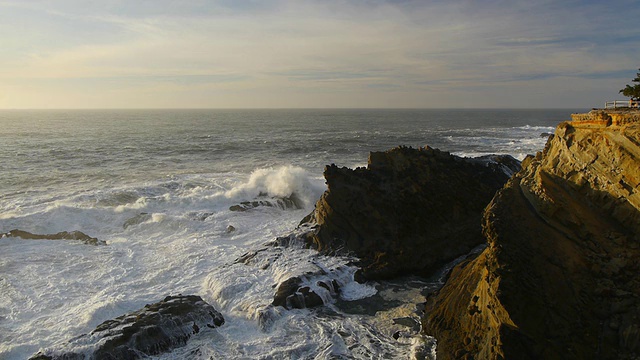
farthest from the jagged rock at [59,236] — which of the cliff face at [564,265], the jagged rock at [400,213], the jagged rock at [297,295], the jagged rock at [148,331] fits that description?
the cliff face at [564,265]

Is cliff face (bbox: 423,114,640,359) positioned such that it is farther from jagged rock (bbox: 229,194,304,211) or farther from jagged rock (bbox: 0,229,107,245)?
jagged rock (bbox: 0,229,107,245)

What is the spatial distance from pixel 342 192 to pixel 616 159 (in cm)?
936

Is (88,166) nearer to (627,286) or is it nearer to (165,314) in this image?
(165,314)

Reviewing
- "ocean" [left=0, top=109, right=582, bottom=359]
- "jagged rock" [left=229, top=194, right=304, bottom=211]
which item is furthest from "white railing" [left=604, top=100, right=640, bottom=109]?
"jagged rock" [left=229, top=194, right=304, bottom=211]

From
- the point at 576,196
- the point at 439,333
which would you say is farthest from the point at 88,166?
the point at 576,196

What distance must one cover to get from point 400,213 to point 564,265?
7.55 metres

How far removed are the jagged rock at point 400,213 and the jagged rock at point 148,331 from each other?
556cm

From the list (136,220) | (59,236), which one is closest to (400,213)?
(136,220)

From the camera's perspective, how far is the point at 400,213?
16.5 m

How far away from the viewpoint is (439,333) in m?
10.9

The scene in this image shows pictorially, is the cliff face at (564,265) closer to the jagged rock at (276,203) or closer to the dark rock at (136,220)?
the jagged rock at (276,203)

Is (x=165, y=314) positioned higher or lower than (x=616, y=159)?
lower

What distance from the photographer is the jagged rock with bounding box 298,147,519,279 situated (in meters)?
15.4

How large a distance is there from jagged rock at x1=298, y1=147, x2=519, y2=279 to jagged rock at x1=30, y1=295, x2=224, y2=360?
18.2 ft
